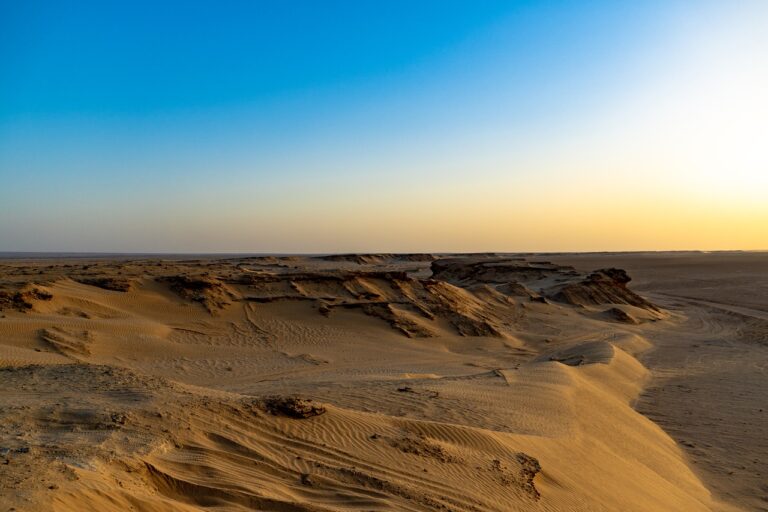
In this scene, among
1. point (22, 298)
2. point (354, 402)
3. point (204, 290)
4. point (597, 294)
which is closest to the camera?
point (354, 402)

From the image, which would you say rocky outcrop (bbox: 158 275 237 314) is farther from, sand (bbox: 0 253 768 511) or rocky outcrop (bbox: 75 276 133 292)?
rocky outcrop (bbox: 75 276 133 292)

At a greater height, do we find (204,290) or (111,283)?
(111,283)

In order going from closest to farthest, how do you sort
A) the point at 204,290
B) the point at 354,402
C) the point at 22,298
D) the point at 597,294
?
A: the point at 354,402 < the point at 22,298 < the point at 204,290 < the point at 597,294

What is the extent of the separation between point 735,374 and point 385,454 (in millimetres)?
12869

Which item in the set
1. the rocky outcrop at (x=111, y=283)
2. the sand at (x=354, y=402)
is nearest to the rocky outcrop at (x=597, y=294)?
the sand at (x=354, y=402)

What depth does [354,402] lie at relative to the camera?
29.8 feet

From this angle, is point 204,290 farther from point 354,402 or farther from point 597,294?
point 597,294

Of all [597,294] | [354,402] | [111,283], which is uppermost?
[111,283]

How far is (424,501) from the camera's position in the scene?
18.9ft

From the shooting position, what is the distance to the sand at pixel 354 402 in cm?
554

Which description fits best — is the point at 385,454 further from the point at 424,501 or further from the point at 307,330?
the point at 307,330

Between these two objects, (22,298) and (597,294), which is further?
(597,294)

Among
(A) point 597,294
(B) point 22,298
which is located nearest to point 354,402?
(B) point 22,298

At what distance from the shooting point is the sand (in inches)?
218
